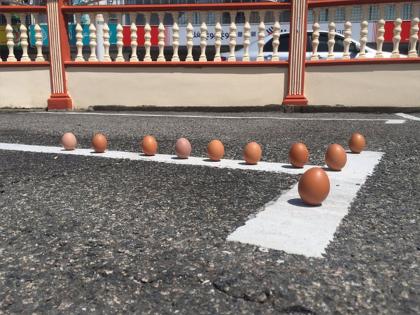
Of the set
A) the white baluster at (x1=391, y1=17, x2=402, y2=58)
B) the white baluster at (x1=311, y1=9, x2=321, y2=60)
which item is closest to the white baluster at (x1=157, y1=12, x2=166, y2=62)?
the white baluster at (x1=311, y1=9, x2=321, y2=60)

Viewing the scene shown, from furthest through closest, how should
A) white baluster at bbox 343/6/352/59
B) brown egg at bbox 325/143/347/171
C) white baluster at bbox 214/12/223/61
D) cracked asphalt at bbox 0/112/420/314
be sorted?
1. white baluster at bbox 214/12/223/61
2. white baluster at bbox 343/6/352/59
3. brown egg at bbox 325/143/347/171
4. cracked asphalt at bbox 0/112/420/314

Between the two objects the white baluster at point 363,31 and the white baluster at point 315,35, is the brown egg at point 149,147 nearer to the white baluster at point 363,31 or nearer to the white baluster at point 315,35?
the white baluster at point 315,35

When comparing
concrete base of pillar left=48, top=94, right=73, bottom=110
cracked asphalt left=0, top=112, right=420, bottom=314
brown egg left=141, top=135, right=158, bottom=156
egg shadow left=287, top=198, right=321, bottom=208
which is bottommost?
→ cracked asphalt left=0, top=112, right=420, bottom=314

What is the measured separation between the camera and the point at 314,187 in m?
2.81

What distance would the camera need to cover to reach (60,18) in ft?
30.6

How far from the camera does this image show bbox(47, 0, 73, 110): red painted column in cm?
926

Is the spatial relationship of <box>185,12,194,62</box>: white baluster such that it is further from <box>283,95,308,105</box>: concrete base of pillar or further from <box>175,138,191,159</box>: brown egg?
<box>175,138,191,159</box>: brown egg

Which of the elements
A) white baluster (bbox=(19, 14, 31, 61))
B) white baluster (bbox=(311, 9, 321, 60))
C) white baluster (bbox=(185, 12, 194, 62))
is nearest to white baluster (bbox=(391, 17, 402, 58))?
white baluster (bbox=(311, 9, 321, 60))

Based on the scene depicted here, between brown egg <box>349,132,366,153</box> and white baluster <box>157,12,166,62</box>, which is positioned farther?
white baluster <box>157,12,166,62</box>

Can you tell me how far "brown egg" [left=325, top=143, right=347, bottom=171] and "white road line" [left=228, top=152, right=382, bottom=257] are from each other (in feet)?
1.18

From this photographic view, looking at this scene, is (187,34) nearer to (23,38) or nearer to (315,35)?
(315,35)

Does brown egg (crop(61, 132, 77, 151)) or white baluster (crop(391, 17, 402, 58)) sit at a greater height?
white baluster (crop(391, 17, 402, 58))

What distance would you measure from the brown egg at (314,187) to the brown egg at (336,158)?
0.96m

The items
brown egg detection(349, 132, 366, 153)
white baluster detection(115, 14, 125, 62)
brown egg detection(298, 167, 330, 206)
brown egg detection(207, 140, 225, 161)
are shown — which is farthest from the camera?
white baluster detection(115, 14, 125, 62)
